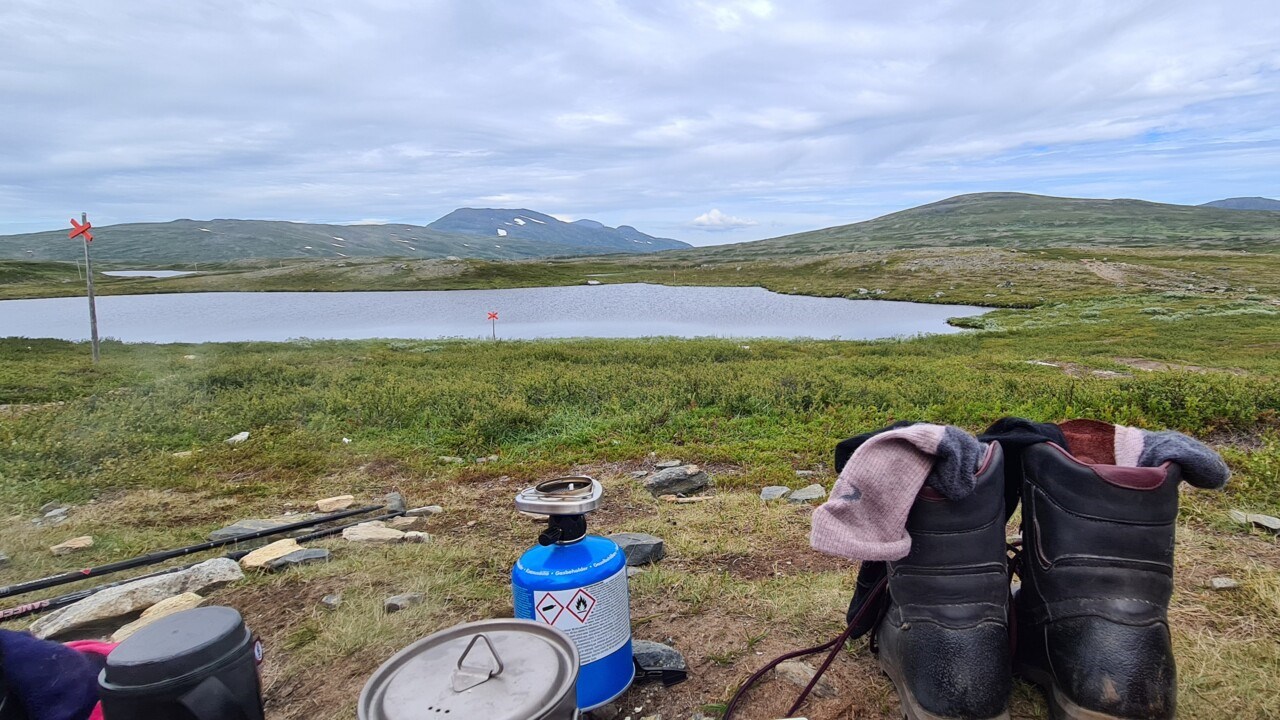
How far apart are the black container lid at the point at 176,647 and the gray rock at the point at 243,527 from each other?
3.95 metres

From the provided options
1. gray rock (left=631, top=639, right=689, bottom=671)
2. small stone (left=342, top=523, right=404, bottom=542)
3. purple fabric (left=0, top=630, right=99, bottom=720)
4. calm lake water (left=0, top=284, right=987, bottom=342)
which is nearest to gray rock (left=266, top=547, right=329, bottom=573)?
small stone (left=342, top=523, right=404, bottom=542)

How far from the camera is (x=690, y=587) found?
427 centimetres

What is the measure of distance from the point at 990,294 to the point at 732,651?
179ft

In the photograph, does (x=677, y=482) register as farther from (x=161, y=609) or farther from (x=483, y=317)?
(x=483, y=317)

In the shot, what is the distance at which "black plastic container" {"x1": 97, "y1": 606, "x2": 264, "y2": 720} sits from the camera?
6.75ft

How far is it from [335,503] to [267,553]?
176cm

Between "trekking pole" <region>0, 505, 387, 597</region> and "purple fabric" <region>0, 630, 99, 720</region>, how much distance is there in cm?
313

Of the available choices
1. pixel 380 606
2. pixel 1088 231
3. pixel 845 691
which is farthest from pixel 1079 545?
pixel 1088 231

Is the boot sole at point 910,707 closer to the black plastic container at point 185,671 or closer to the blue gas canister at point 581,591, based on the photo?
the blue gas canister at point 581,591

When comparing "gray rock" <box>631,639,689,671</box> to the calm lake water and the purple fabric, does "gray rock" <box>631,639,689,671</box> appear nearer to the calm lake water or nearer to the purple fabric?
the purple fabric

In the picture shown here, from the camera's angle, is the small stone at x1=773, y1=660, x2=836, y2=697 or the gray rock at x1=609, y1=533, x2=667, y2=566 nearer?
the small stone at x1=773, y1=660, x2=836, y2=697

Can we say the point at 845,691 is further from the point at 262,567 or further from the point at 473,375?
the point at 473,375

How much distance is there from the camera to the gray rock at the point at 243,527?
5.79 meters

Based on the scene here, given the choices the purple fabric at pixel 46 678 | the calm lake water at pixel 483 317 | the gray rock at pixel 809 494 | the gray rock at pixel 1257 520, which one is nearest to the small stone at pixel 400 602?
the purple fabric at pixel 46 678
